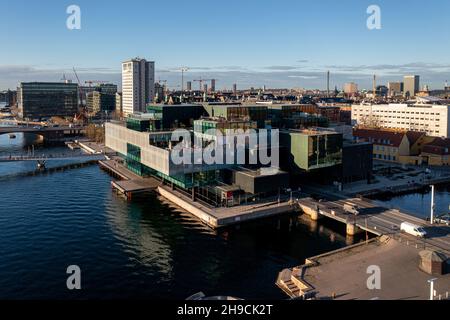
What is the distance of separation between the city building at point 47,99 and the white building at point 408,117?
10629 cm

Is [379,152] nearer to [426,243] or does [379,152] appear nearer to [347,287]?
[426,243]

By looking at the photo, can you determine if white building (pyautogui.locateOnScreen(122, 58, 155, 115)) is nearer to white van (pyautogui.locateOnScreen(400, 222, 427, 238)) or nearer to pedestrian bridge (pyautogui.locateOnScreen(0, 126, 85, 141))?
pedestrian bridge (pyautogui.locateOnScreen(0, 126, 85, 141))

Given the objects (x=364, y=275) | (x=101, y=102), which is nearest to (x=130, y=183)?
(x=364, y=275)

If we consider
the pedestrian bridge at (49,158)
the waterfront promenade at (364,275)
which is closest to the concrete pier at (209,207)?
the waterfront promenade at (364,275)

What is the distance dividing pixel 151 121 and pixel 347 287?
32416 millimetres

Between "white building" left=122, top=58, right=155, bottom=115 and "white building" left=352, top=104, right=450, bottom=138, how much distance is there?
8369 cm

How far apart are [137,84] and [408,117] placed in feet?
329

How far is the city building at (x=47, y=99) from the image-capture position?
501 ft

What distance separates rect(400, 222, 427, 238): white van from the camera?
28811 millimetres

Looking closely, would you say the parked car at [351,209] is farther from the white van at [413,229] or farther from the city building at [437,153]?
the city building at [437,153]

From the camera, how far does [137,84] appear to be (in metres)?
156

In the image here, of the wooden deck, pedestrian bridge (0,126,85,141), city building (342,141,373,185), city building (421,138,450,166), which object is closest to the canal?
the wooden deck
